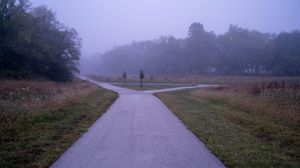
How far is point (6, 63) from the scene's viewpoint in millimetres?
42188

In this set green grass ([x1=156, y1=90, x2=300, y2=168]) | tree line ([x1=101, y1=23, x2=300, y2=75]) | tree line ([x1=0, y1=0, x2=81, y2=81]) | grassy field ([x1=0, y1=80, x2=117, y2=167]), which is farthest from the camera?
tree line ([x1=101, y1=23, x2=300, y2=75])

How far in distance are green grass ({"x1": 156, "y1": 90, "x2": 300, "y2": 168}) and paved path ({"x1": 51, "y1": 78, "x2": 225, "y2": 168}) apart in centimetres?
41

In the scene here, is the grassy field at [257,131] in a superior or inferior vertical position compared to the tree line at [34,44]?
inferior

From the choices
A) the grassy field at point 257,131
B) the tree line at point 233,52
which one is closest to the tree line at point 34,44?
the grassy field at point 257,131

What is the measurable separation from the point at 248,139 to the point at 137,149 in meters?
3.58

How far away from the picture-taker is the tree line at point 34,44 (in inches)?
1567

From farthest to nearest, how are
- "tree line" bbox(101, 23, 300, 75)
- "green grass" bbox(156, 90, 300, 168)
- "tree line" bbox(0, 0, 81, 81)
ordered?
"tree line" bbox(101, 23, 300, 75) < "tree line" bbox(0, 0, 81, 81) < "green grass" bbox(156, 90, 300, 168)

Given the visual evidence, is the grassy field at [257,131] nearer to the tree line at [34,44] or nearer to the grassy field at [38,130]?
the grassy field at [38,130]

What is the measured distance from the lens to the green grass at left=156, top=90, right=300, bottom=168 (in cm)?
743

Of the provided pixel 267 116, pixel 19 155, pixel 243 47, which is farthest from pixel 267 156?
pixel 243 47

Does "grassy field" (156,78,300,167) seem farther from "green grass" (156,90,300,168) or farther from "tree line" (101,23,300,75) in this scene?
"tree line" (101,23,300,75)

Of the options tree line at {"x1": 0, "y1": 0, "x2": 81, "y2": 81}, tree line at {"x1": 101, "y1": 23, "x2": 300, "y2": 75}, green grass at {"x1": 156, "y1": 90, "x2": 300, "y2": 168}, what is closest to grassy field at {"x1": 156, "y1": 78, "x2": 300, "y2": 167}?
green grass at {"x1": 156, "y1": 90, "x2": 300, "y2": 168}

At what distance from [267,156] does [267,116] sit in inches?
280

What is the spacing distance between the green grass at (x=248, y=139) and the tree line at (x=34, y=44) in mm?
31424
